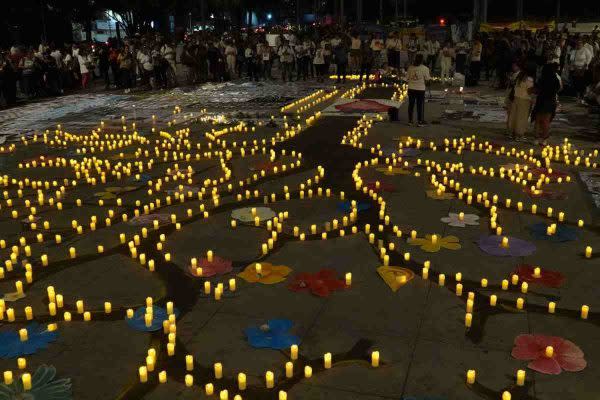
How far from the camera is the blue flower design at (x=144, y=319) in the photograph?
16.2ft

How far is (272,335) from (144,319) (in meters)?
1.10

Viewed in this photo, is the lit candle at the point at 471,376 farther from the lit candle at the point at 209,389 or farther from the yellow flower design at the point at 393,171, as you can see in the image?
the yellow flower design at the point at 393,171

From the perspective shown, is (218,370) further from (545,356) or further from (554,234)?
(554,234)

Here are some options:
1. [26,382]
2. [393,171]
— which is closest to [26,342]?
[26,382]

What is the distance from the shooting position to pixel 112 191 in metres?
8.98

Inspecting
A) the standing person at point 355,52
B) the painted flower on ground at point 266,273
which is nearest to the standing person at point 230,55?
the standing person at point 355,52

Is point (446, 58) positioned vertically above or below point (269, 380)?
above

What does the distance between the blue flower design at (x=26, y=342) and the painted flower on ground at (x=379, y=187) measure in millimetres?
5027

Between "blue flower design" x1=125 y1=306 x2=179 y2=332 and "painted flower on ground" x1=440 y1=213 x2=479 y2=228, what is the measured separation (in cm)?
360

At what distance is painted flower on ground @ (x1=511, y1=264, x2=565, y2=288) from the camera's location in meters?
5.59

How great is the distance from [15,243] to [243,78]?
19258mm

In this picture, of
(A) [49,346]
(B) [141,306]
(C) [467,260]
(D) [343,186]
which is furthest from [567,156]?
(A) [49,346]

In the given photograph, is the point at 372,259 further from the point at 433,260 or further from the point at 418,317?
the point at 418,317

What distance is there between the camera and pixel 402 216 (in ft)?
24.9
